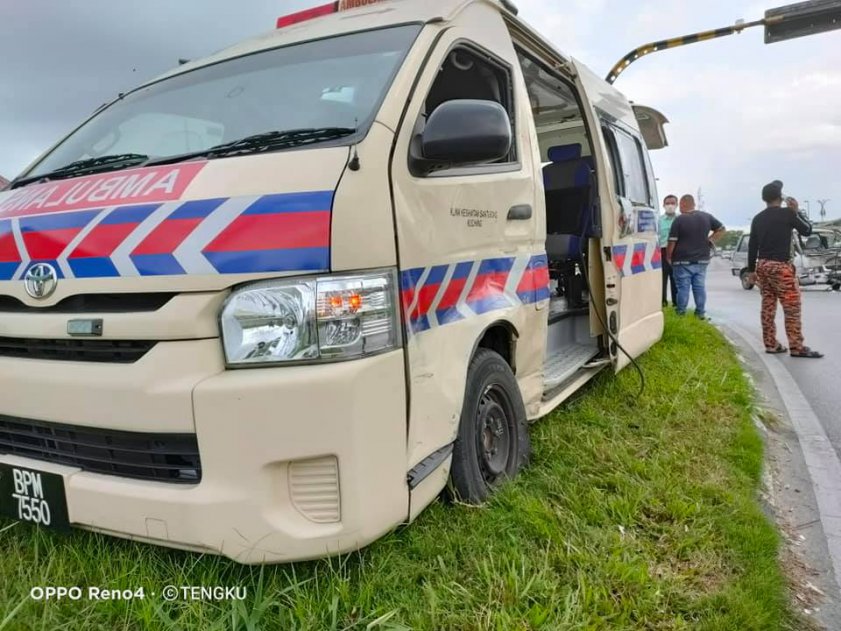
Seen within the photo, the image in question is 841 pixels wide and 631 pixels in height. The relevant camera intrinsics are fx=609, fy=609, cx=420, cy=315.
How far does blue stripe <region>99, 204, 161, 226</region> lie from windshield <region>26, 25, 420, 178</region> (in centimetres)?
43

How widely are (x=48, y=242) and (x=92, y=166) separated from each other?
2.07 feet

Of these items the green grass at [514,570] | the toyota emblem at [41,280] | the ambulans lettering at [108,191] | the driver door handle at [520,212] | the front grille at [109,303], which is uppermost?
the ambulans lettering at [108,191]

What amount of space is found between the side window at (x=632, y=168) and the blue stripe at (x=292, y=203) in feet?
12.0

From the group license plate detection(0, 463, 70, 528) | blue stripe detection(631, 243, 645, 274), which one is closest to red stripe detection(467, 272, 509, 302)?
license plate detection(0, 463, 70, 528)

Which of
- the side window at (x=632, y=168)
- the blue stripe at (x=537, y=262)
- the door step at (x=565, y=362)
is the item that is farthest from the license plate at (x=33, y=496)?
the side window at (x=632, y=168)

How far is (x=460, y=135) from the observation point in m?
2.11

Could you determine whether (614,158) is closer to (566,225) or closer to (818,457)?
(566,225)

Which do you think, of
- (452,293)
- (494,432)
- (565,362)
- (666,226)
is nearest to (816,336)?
(666,226)

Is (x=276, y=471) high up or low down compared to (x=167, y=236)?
down

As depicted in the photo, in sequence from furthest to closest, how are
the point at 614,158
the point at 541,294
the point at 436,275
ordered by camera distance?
the point at 614,158
the point at 541,294
the point at 436,275

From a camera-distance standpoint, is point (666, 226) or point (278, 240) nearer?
point (278, 240)

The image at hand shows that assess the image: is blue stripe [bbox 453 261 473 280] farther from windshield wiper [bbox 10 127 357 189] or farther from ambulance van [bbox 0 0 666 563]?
windshield wiper [bbox 10 127 357 189]

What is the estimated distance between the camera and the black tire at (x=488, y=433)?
2498 millimetres

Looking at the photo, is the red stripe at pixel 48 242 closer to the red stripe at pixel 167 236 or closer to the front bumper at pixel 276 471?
the red stripe at pixel 167 236
